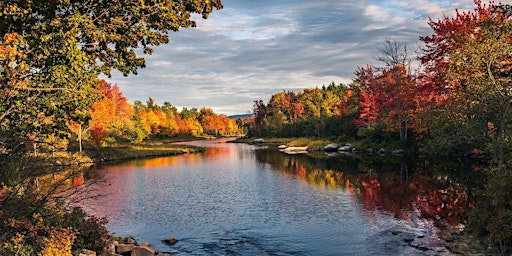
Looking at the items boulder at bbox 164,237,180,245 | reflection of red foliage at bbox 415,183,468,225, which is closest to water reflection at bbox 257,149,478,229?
reflection of red foliage at bbox 415,183,468,225

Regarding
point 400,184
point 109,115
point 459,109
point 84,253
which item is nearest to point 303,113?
point 109,115

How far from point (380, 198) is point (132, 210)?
57.0 ft

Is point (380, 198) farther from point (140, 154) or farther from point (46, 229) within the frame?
point (140, 154)

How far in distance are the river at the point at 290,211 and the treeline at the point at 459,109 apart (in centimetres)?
311

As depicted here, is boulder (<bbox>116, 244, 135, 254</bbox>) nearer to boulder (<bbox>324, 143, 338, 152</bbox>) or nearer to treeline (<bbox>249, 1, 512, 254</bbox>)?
treeline (<bbox>249, 1, 512, 254</bbox>)

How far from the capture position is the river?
18.8 metres

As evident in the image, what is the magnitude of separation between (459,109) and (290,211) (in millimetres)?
11559

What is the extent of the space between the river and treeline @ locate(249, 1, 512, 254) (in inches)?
123

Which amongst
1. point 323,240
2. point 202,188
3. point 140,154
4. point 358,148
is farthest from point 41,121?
point 358,148

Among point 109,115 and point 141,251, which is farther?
point 109,115

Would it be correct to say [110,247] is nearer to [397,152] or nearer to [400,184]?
[400,184]

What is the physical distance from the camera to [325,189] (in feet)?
107

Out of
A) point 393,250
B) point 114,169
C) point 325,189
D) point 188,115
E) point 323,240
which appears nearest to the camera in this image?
point 393,250

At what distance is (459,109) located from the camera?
21.2m
